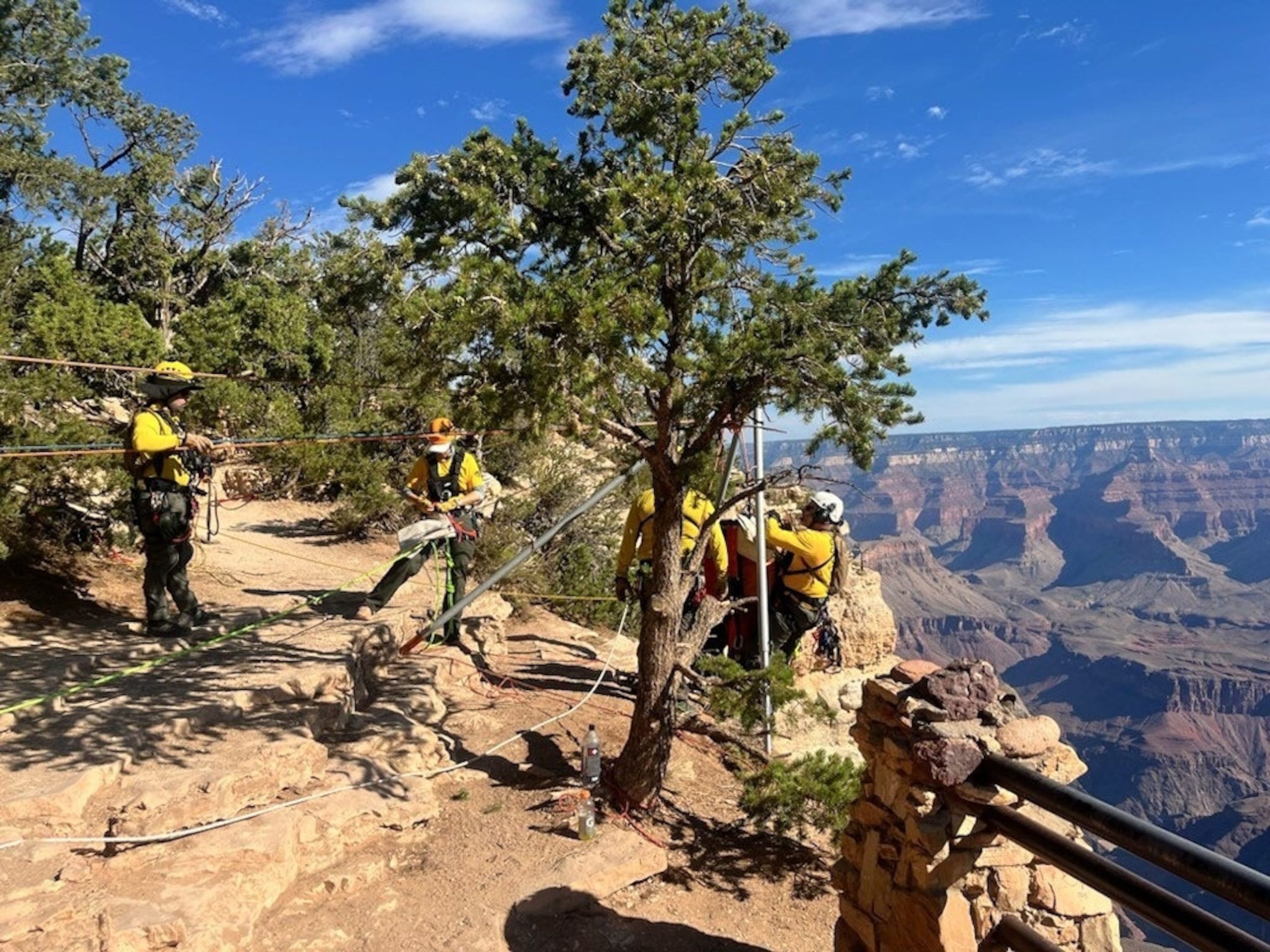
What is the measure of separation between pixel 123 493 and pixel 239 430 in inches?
253

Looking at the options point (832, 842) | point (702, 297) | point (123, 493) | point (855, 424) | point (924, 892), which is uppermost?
point (702, 297)

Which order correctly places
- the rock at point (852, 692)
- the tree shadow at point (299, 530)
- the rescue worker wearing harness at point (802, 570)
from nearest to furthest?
the rescue worker wearing harness at point (802, 570)
the rock at point (852, 692)
the tree shadow at point (299, 530)

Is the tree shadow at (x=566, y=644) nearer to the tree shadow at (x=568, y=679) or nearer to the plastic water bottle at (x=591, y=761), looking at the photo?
the tree shadow at (x=568, y=679)

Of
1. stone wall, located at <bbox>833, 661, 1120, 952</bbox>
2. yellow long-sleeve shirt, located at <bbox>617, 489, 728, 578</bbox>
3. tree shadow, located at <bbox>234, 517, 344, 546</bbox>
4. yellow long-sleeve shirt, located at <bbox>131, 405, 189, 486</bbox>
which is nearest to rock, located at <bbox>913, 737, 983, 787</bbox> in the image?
stone wall, located at <bbox>833, 661, 1120, 952</bbox>

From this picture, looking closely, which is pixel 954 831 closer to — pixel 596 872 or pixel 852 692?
pixel 596 872

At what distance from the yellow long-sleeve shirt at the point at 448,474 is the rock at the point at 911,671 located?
5.39 metres

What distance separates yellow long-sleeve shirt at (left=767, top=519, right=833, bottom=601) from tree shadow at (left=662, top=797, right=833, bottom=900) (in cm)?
256

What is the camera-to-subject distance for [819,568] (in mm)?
8023

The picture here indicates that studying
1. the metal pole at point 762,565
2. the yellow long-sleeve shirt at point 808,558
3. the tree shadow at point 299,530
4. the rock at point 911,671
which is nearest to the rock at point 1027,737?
the rock at point 911,671

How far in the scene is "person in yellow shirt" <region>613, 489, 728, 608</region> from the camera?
24.0 ft

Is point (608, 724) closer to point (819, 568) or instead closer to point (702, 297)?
point (819, 568)

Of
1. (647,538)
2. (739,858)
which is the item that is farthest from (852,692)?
(739,858)

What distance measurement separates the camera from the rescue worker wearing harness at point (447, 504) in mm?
8320

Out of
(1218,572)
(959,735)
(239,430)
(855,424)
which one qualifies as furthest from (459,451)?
(1218,572)
